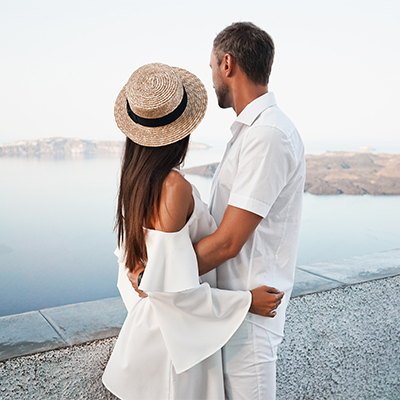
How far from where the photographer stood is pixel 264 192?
1.01 meters

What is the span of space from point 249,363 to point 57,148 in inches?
A: 112

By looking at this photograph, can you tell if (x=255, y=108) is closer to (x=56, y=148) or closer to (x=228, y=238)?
(x=228, y=238)

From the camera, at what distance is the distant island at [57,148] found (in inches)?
133

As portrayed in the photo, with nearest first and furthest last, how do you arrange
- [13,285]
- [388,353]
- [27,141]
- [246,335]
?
1. [246,335]
2. [388,353]
3. [13,285]
4. [27,141]

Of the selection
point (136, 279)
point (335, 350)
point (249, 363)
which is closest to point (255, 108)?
point (136, 279)

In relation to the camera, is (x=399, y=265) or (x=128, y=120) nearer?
(x=128, y=120)

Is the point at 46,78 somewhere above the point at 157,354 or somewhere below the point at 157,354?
above

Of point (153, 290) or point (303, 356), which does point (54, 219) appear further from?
point (153, 290)

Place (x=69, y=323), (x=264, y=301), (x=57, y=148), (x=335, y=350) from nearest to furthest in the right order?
(x=264, y=301)
(x=69, y=323)
(x=335, y=350)
(x=57, y=148)

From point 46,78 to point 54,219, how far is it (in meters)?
1.46

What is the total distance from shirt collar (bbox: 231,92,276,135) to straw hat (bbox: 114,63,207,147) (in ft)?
0.47

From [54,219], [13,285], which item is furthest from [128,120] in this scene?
[54,219]

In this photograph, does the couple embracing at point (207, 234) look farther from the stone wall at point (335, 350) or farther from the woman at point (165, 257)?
the stone wall at point (335, 350)

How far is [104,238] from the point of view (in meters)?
3.52
